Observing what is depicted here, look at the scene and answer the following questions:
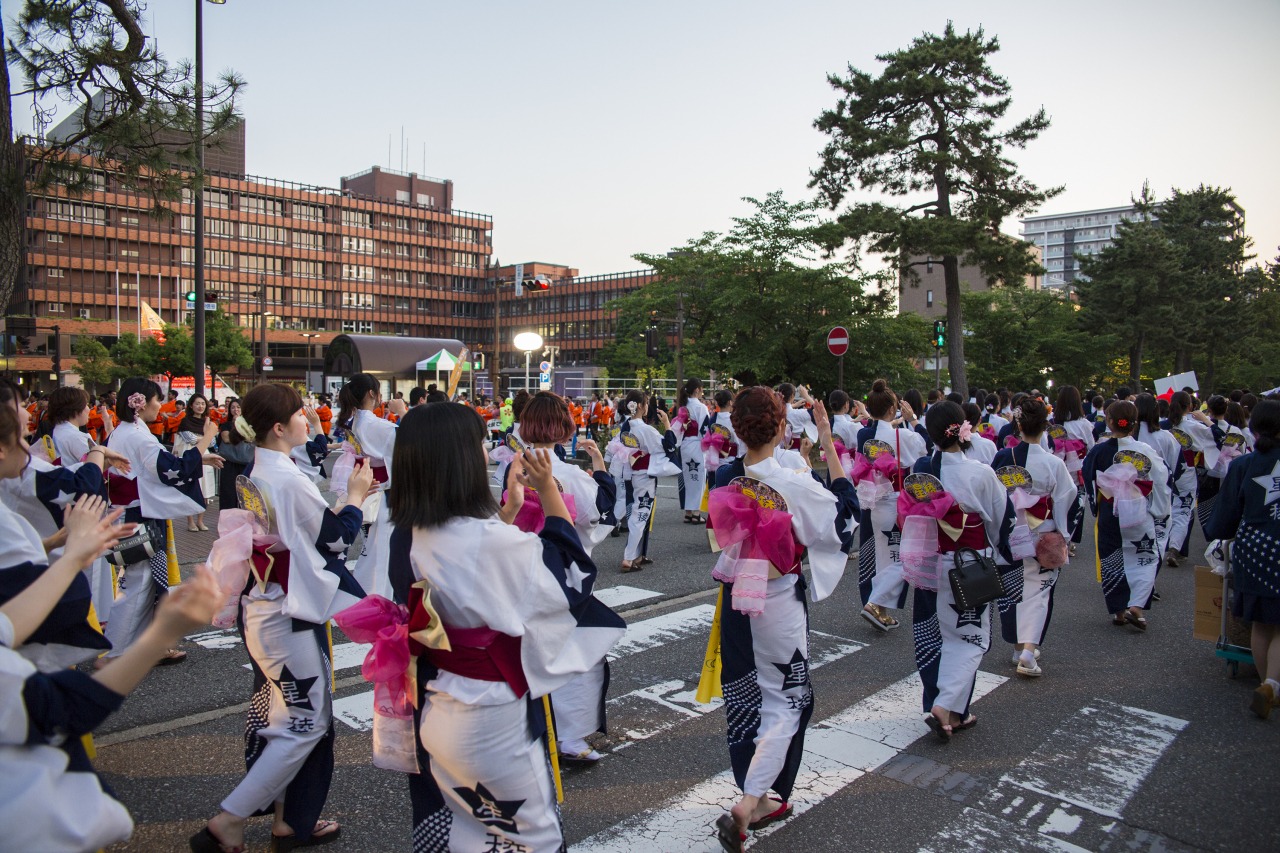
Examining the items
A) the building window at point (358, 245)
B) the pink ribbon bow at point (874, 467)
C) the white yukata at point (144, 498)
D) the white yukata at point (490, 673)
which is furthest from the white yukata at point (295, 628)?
the building window at point (358, 245)

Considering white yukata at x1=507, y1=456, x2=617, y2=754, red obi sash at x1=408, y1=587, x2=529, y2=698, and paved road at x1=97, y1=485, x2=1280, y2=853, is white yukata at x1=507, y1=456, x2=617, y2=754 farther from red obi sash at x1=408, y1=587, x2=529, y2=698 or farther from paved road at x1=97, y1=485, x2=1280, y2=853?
red obi sash at x1=408, y1=587, x2=529, y2=698

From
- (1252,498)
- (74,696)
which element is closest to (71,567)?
(74,696)

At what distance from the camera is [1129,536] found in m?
6.71

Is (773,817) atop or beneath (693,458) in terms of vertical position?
beneath

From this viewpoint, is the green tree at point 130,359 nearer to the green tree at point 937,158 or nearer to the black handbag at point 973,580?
the green tree at point 937,158

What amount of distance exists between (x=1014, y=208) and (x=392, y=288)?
243 feet

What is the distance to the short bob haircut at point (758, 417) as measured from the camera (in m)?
3.60

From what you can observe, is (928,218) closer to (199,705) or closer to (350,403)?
(350,403)

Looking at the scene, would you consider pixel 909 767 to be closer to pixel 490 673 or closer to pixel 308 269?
pixel 490 673

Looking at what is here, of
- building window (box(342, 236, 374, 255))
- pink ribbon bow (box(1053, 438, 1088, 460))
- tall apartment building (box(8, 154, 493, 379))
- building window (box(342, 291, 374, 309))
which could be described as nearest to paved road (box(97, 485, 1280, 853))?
pink ribbon bow (box(1053, 438, 1088, 460))

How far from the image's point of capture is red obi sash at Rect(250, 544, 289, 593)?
3318mm

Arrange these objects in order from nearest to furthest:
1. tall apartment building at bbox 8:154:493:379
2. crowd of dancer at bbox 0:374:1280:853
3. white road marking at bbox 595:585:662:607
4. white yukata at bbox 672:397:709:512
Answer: crowd of dancer at bbox 0:374:1280:853 < white road marking at bbox 595:585:662:607 < white yukata at bbox 672:397:709:512 < tall apartment building at bbox 8:154:493:379

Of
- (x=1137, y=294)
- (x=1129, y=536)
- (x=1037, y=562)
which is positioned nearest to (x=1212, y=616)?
(x=1037, y=562)

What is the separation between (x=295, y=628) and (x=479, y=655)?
4.54 feet
